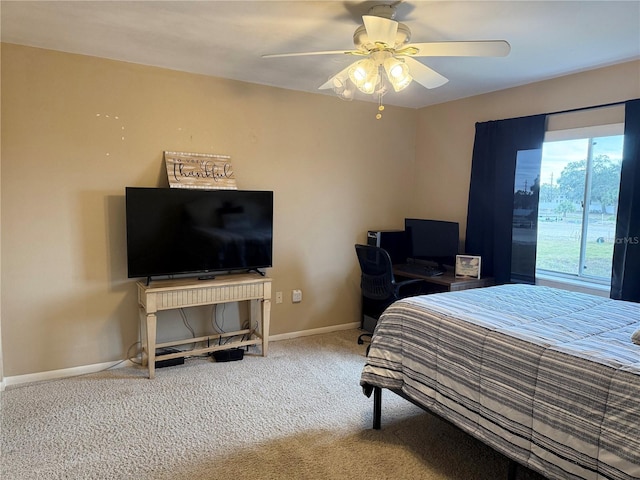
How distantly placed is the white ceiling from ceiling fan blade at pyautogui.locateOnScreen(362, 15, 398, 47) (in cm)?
27

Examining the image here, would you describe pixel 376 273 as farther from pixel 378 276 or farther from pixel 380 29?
pixel 380 29

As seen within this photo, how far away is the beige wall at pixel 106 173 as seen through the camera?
2.97 metres

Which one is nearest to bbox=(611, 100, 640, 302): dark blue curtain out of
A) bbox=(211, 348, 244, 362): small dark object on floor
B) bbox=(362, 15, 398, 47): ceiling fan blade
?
bbox=(362, 15, 398, 47): ceiling fan blade

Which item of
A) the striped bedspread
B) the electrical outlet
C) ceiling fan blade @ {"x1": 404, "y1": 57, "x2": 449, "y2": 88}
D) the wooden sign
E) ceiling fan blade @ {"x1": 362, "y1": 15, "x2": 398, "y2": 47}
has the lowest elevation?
the electrical outlet

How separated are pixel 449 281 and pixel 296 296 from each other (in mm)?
1501

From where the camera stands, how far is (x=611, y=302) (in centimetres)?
250

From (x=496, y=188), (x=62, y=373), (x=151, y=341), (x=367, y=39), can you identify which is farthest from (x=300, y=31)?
(x=62, y=373)

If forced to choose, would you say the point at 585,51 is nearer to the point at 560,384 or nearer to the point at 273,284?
the point at 560,384

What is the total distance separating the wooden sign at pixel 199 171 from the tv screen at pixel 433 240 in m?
1.95

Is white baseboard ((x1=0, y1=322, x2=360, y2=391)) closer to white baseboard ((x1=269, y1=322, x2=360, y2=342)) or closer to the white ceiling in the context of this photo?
white baseboard ((x1=269, y1=322, x2=360, y2=342))

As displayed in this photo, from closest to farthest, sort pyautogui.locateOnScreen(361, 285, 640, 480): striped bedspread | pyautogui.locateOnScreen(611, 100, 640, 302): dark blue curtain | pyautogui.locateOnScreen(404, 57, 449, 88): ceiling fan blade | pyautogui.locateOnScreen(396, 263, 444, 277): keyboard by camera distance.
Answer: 1. pyautogui.locateOnScreen(361, 285, 640, 480): striped bedspread
2. pyautogui.locateOnScreen(404, 57, 449, 88): ceiling fan blade
3. pyautogui.locateOnScreen(611, 100, 640, 302): dark blue curtain
4. pyautogui.locateOnScreen(396, 263, 444, 277): keyboard

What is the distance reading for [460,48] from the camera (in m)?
2.13

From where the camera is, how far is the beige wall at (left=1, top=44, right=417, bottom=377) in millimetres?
2973

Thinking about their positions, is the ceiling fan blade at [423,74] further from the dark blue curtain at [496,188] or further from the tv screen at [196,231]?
the tv screen at [196,231]
